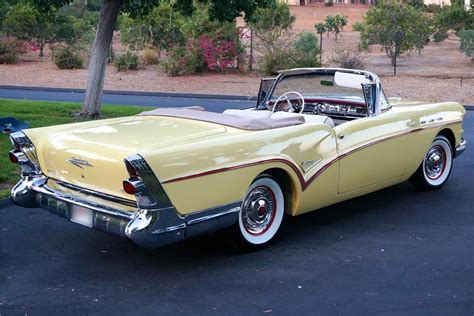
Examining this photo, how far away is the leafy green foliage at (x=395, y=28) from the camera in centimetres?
2388

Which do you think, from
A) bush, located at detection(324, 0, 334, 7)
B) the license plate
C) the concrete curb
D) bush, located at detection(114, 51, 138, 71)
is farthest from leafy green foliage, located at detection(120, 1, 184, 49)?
bush, located at detection(324, 0, 334, 7)

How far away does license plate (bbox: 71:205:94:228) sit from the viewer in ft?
16.7

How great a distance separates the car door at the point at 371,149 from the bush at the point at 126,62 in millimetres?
18854

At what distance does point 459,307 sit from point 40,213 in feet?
13.5

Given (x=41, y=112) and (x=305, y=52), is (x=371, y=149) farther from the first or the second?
(x=305, y=52)

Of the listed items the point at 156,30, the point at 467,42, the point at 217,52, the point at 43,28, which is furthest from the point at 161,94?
the point at 467,42

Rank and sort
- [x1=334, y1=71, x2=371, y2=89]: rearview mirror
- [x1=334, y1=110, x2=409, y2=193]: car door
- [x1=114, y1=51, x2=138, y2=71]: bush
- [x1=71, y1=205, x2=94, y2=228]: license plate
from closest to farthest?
1. [x1=71, y1=205, x2=94, y2=228]: license plate
2. [x1=334, y1=110, x2=409, y2=193]: car door
3. [x1=334, y1=71, x2=371, y2=89]: rearview mirror
4. [x1=114, y1=51, x2=138, y2=71]: bush

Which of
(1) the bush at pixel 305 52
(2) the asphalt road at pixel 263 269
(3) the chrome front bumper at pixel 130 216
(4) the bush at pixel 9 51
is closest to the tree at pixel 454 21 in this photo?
(1) the bush at pixel 305 52

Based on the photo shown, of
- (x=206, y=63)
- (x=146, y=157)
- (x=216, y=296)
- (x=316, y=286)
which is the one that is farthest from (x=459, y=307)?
(x=206, y=63)

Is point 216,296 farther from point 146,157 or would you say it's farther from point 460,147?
point 460,147

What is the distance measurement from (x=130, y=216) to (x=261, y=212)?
124 cm

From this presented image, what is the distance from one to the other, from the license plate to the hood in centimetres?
18

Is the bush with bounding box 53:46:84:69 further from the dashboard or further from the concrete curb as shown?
the dashboard

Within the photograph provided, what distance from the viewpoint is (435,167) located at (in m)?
7.62
